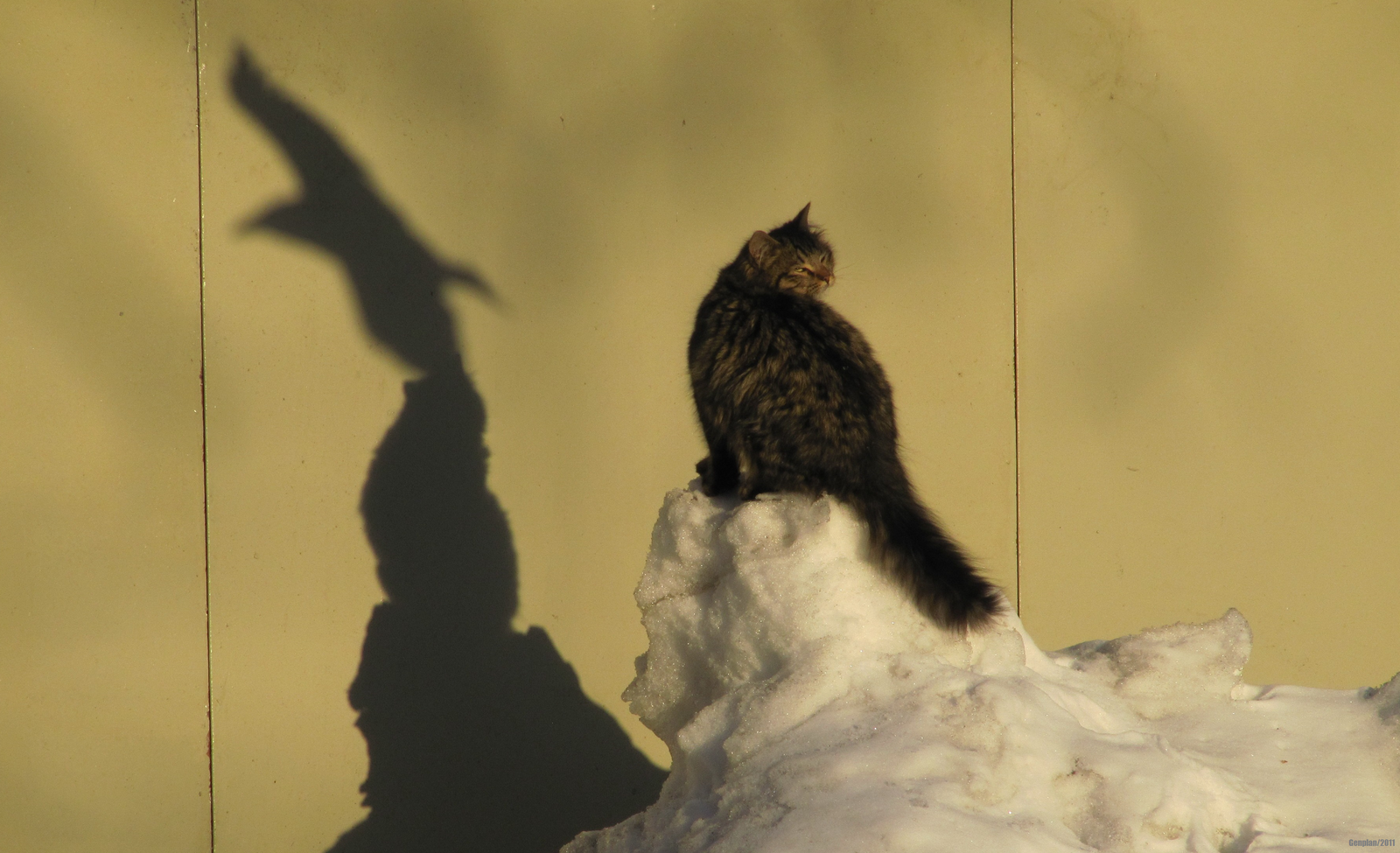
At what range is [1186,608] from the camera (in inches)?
155

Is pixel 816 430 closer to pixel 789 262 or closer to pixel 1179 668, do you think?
pixel 789 262

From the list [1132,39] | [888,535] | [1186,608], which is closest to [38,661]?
[888,535]

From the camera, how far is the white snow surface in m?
1.64

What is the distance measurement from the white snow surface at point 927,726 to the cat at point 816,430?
5cm

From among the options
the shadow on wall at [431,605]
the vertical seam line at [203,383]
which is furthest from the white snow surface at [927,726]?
the vertical seam line at [203,383]

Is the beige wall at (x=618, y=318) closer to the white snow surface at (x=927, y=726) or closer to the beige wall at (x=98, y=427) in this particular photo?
the beige wall at (x=98, y=427)

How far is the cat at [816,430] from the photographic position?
204 cm

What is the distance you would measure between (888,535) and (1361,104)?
3050 mm

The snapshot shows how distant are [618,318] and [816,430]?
158 centimetres

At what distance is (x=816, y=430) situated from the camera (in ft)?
7.15

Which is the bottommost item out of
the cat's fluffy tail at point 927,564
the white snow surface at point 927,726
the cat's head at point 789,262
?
the white snow surface at point 927,726

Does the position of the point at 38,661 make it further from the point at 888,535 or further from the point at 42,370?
the point at 888,535

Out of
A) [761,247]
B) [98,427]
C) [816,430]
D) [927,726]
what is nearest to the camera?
[927,726]

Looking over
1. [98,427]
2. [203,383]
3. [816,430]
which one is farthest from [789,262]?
[98,427]
